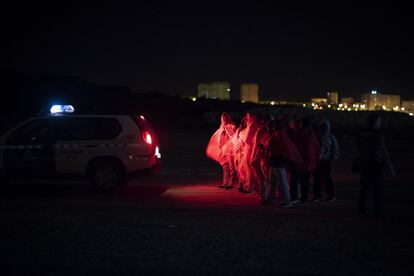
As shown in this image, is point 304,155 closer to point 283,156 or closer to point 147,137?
point 283,156

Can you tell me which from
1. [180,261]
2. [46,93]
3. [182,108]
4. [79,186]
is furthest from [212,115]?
[180,261]

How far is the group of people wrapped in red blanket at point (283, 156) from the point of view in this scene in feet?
36.4

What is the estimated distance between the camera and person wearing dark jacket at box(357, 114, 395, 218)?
386 inches

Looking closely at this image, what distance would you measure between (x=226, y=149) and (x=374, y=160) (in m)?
4.38

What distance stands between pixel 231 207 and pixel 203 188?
297cm

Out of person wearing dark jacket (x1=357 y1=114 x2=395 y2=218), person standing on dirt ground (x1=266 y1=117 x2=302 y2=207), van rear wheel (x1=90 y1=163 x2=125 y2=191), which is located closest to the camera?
person wearing dark jacket (x1=357 y1=114 x2=395 y2=218)

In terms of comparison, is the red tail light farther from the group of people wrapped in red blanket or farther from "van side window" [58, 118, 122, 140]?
the group of people wrapped in red blanket

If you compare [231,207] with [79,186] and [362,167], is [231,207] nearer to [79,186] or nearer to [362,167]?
[362,167]

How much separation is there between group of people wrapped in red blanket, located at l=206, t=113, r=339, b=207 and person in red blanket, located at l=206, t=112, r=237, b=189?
1.19 ft

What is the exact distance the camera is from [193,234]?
27.9 ft

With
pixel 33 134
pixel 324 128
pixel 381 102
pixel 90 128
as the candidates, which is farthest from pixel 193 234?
pixel 381 102

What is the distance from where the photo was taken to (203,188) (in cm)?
1392

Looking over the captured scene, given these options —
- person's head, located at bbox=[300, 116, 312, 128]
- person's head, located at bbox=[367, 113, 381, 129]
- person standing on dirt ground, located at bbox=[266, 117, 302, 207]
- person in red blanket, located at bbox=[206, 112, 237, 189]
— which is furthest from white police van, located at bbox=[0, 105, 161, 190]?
person's head, located at bbox=[367, 113, 381, 129]

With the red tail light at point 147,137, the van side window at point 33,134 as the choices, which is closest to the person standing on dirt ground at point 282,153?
the red tail light at point 147,137
